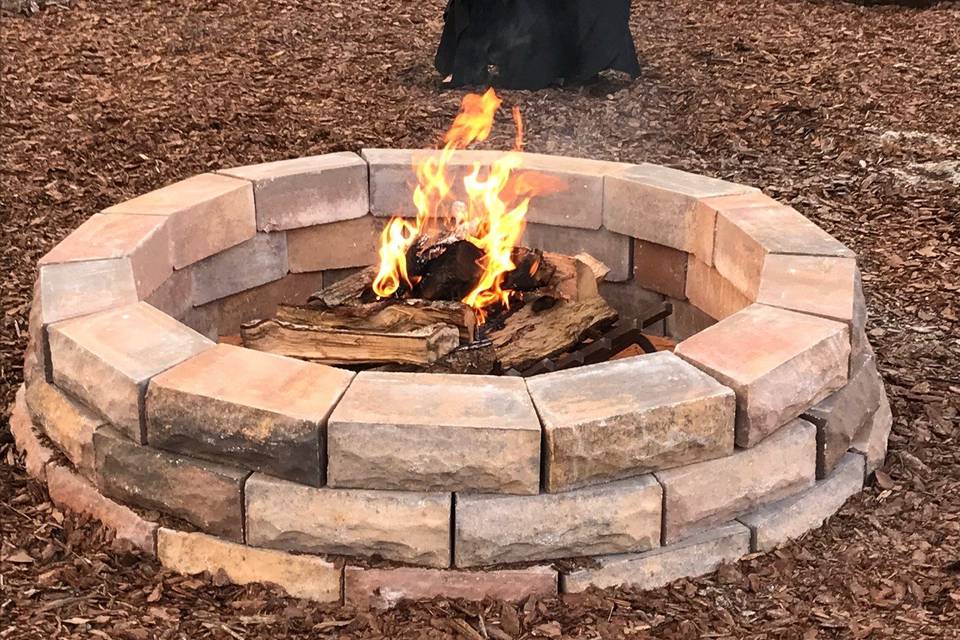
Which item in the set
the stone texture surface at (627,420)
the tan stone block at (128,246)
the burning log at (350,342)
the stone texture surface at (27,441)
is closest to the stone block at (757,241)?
the stone texture surface at (627,420)

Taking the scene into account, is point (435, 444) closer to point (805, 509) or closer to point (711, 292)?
point (805, 509)

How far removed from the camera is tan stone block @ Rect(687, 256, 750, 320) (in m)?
4.27

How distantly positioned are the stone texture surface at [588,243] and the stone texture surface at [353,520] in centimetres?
181

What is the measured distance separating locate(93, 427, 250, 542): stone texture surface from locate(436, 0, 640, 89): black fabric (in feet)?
14.7

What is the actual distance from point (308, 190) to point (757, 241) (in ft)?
5.51

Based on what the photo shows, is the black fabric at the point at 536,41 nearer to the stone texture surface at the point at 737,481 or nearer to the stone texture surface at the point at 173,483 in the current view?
the stone texture surface at the point at 737,481

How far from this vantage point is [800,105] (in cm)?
720

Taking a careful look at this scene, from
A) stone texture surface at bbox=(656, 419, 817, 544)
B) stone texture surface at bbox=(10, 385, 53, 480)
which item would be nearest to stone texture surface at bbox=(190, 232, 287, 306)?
stone texture surface at bbox=(10, 385, 53, 480)

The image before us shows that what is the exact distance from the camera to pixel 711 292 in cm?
443

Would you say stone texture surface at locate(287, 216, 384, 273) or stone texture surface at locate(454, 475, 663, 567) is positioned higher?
stone texture surface at locate(287, 216, 384, 273)

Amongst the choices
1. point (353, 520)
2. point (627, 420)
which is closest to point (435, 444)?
point (353, 520)

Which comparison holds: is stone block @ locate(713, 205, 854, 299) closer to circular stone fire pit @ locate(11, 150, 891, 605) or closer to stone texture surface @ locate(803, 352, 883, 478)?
circular stone fire pit @ locate(11, 150, 891, 605)

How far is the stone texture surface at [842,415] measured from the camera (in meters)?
3.55

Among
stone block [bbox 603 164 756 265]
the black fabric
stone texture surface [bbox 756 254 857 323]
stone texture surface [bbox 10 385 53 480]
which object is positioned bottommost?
stone texture surface [bbox 10 385 53 480]
